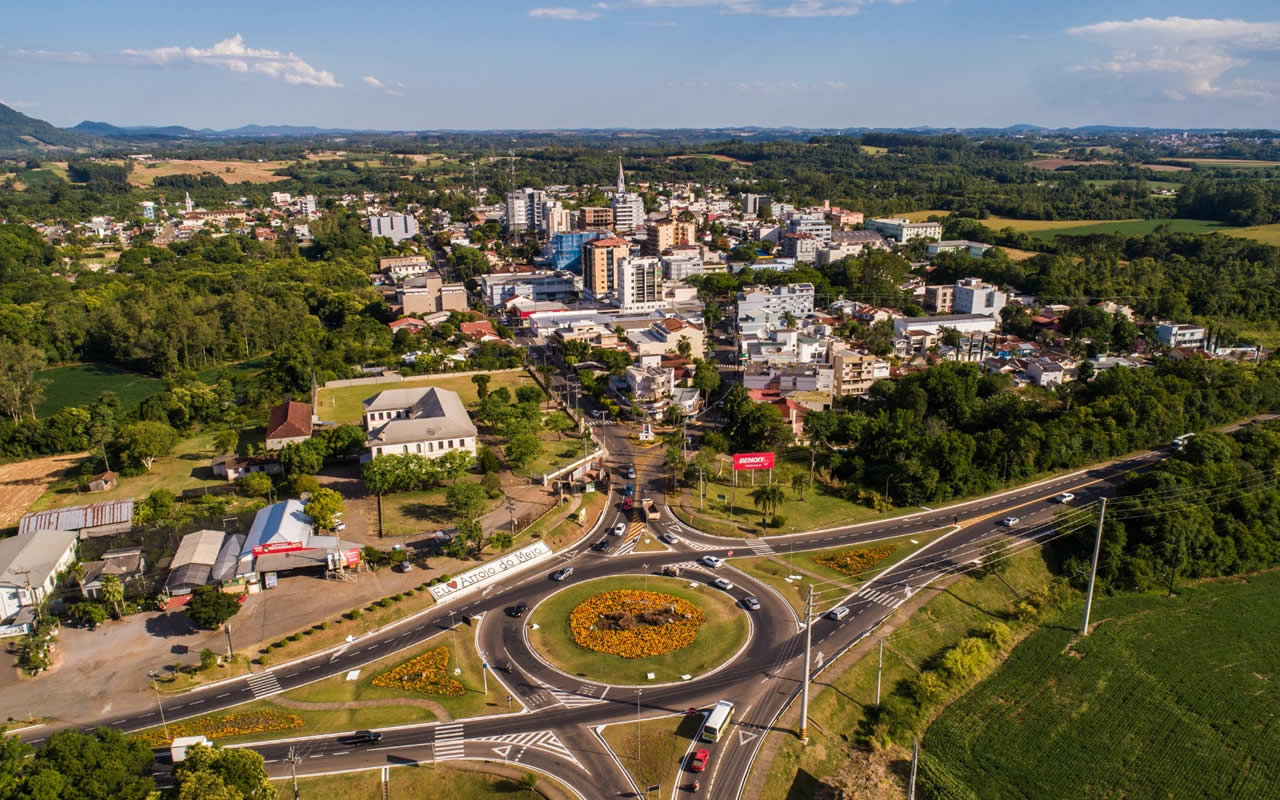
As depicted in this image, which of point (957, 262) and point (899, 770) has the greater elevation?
point (957, 262)

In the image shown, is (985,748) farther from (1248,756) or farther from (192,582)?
(192,582)

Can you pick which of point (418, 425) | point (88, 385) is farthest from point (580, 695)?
point (88, 385)

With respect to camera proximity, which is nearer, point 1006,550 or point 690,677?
point 690,677

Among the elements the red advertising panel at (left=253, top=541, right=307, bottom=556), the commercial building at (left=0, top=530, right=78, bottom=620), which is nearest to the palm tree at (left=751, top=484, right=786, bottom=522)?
the red advertising panel at (left=253, top=541, right=307, bottom=556)

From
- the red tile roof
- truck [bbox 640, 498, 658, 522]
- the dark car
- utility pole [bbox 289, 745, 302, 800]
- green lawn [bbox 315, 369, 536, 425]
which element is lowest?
utility pole [bbox 289, 745, 302, 800]

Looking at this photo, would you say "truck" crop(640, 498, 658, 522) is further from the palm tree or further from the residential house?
the residential house

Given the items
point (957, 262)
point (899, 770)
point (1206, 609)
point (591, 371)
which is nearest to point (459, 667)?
point (899, 770)

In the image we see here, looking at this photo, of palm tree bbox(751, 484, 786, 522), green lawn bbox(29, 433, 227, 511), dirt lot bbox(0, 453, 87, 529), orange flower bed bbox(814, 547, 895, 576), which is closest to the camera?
orange flower bed bbox(814, 547, 895, 576)
